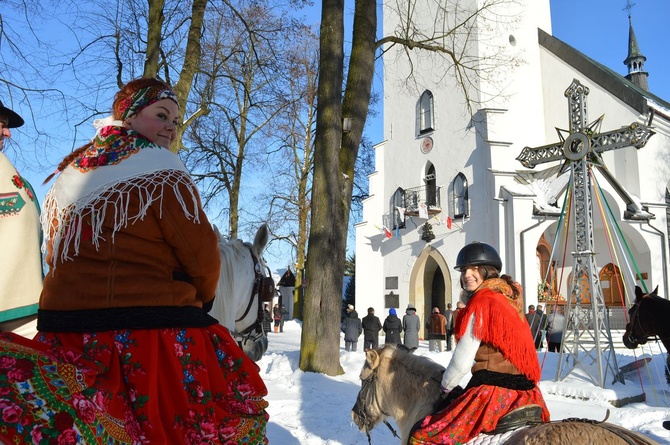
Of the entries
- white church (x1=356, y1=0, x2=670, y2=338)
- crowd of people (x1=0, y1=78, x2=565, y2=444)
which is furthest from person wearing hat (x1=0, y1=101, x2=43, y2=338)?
white church (x1=356, y1=0, x2=670, y2=338)

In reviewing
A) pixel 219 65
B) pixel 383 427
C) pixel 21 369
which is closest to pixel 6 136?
pixel 21 369

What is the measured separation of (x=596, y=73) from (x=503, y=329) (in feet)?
76.9

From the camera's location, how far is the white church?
21.9 meters

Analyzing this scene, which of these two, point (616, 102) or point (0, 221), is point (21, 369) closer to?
point (0, 221)

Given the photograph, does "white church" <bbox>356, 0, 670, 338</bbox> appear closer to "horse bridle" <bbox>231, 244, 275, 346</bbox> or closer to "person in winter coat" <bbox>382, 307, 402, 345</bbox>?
"person in winter coat" <bbox>382, 307, 402, 345</bbox>

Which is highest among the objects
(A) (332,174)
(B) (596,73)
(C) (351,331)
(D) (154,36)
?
(B) (596,73)

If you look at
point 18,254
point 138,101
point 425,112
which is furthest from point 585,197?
point 425,112

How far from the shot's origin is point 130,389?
213cm

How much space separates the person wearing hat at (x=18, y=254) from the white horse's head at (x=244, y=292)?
1.06m

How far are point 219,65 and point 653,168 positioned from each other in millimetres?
16579

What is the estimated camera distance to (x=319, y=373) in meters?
10.5

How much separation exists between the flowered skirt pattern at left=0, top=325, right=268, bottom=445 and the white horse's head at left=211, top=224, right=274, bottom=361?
4.05ft

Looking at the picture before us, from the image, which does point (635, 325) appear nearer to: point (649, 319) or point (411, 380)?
point (649, 319)

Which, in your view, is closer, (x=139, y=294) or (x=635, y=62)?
(x=139, y=294)
